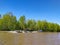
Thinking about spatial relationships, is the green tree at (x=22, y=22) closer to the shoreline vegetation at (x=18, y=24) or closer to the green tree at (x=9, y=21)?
the shoreline vegetation at (x=18, y=24)

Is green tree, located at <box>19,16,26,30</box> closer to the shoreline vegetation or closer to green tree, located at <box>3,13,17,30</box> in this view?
the shoreline vegetation

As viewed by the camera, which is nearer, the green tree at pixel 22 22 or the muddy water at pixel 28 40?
the muddy water at pixel 28 40

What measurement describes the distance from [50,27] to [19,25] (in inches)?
500

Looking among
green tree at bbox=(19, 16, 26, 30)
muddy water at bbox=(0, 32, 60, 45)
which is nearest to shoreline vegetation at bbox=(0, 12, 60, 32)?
green tree at bbox=(19, 16, 26, 30)

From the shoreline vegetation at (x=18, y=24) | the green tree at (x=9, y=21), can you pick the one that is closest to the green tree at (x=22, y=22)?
the shoreline vegetation at (x=18, y=24)

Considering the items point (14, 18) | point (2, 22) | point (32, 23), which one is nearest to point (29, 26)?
point (32, 23)

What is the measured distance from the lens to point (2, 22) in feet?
186

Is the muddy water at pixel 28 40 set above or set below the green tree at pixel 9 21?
below

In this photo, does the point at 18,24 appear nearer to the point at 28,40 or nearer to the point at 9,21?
the point at 9,21

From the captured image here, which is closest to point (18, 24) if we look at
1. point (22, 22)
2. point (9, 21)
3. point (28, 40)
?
point (22, 22)

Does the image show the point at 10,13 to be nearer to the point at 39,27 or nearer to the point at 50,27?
the point at 39,27

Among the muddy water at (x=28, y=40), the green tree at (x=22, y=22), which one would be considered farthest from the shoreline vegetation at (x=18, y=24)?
the muddy water at (x=28, y=40)

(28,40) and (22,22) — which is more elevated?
(22,22)

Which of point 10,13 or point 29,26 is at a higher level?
point 10,13
